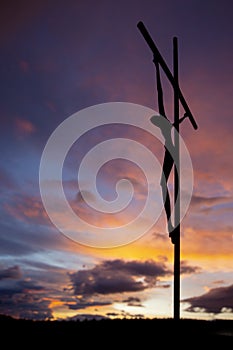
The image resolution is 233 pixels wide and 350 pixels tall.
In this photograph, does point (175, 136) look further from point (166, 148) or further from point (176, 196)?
point (176, 196)

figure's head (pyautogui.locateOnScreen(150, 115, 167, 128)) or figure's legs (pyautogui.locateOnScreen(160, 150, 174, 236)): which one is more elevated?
figure's head (pyautogui.locateOnScreen(150, 115, 167, 128))
